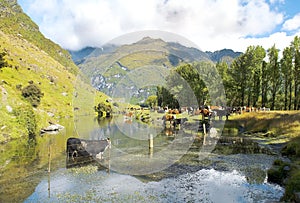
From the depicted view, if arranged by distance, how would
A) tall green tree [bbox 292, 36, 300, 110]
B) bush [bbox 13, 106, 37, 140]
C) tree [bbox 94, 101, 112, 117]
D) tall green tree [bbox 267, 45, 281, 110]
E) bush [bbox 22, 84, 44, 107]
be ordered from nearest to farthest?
bush [bbox 13, 106, 37, 140]
tall green tree [bbox 292, 36, 300, 110]
bush [bbox 22, 84, 44, 107]
tall green tree [bbox 267, 45, 281, 110]
tree [bbox 94, 101, 112, 117]

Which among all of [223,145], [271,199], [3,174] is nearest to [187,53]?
[223,145]

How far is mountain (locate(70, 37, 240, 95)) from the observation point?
974 inches

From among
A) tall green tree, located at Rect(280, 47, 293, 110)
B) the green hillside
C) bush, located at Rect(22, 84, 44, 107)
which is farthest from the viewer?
tall green tree, located at Rect(280, 47, 293, 110)

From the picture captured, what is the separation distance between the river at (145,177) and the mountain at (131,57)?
7790 millimetres

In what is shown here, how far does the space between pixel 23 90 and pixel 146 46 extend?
4333 centimetres

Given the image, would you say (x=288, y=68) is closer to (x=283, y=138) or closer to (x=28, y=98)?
(x=283, y=138)

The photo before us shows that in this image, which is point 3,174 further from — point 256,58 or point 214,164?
point 256,58

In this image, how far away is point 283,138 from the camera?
31.6 metres

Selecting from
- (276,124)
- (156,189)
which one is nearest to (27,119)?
(156,189)

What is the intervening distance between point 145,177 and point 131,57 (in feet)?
42.8

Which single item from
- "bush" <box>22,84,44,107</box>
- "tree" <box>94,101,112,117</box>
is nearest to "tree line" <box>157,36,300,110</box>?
"tree" <box>94,101,112,117</box>

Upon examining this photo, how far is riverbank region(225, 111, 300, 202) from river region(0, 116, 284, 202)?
0.88 metres

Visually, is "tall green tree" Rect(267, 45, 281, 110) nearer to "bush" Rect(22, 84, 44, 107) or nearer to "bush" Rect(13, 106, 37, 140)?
"bush" Rect(13, 106, 37, 140)

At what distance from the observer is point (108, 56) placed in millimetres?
24844
